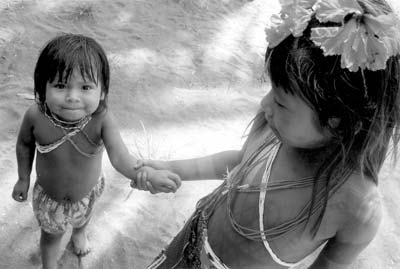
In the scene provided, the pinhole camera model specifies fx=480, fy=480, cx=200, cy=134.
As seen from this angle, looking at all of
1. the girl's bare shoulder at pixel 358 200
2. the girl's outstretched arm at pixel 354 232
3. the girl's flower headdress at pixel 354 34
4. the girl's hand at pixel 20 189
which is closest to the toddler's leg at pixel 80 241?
the girl's hand at pixel 20 189

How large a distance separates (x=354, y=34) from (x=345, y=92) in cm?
14

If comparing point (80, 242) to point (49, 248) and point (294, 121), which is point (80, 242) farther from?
point (294, 121)

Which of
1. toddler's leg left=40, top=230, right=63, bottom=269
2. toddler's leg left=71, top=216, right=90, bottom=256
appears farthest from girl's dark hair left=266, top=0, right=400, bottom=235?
toddler's leg left=71, top=216, right=90, bottom=256

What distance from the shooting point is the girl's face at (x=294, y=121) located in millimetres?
1217

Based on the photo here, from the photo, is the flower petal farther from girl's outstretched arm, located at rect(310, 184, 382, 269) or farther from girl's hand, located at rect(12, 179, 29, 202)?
girl's hand, located at rect(12, 179, 29, 202)

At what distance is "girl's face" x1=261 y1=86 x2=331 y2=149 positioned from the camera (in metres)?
1.22

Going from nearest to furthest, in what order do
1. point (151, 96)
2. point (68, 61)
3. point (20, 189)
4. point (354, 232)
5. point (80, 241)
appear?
point (354, 232) → point (68, 61) → point (20, 189) → point (80, 241) → point (151, 96)

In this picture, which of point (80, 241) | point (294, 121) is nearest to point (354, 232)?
point (294, 121)

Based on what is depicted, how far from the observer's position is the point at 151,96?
3729 millimetres

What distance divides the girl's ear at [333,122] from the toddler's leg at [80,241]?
164 centimetres

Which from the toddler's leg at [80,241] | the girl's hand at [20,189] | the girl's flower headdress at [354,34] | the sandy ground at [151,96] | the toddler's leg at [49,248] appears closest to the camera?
the girl's flower headdress at [354,34]

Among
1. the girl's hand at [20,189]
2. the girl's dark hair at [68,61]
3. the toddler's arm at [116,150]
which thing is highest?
the girl's dark hair at [68,61]

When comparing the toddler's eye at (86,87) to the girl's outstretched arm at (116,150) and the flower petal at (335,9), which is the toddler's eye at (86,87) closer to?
the girl's outstretched arm at (116,150)

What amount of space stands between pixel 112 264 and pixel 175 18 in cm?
284
